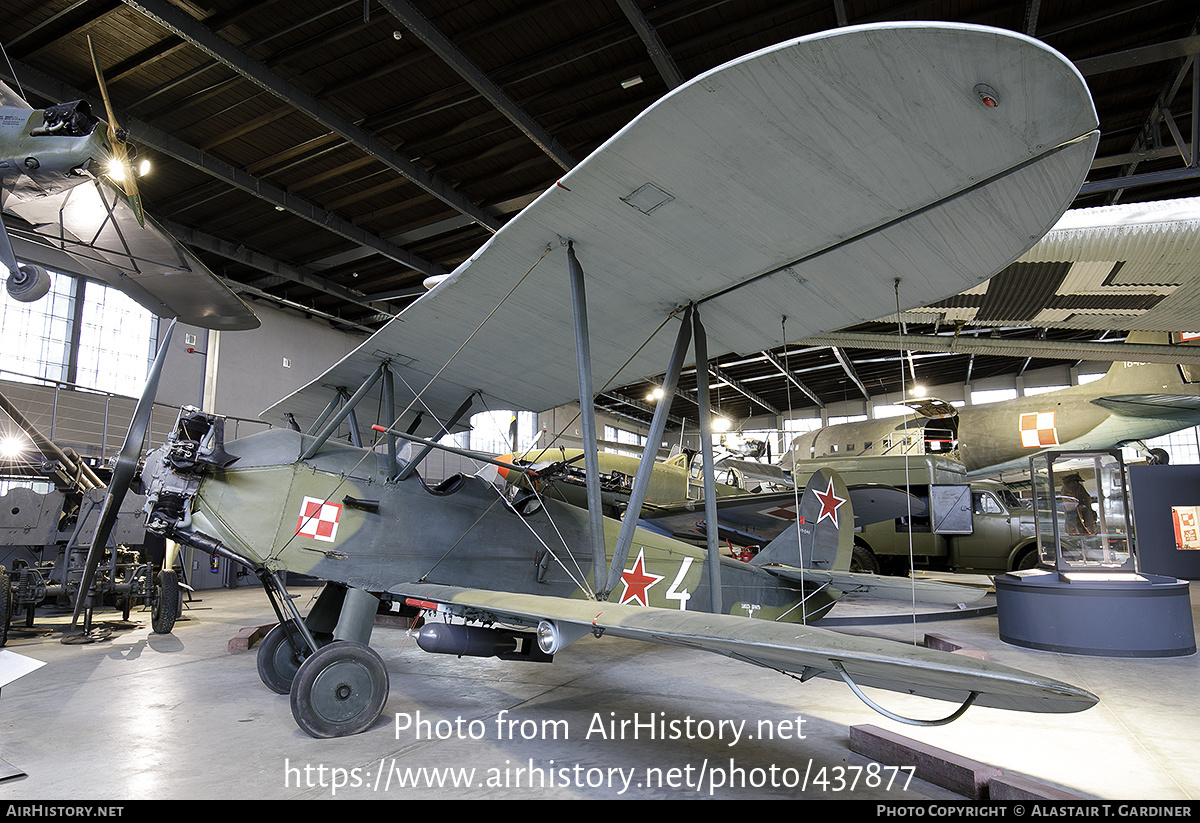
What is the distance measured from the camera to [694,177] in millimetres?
2896

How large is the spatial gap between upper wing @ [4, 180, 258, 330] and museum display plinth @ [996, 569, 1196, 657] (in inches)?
384

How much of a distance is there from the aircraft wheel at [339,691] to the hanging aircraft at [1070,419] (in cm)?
824

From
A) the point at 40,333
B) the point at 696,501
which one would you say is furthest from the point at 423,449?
the point at 40,333

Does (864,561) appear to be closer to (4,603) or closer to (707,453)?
(707,453)

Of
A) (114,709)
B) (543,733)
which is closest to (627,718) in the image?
(543,733)

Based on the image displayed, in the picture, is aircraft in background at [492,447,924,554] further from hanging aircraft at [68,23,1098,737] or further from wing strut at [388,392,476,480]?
hanging aircraft at [68,23,1098,737]

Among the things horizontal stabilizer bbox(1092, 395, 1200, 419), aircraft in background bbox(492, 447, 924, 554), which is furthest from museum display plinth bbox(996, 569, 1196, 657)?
horizontal stabilizer bbox(1092, 395, 1200, 419)

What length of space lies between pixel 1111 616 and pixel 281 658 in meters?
7.57

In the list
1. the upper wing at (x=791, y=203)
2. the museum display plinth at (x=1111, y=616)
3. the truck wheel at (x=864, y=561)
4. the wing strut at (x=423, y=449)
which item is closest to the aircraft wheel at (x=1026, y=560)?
the truck wheel at (x=864, y=561)

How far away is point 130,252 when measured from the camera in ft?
23.3

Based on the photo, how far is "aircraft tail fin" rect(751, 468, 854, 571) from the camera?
6926 millimetres

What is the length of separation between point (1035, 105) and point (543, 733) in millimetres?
3868

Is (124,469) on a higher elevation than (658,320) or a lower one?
lower
